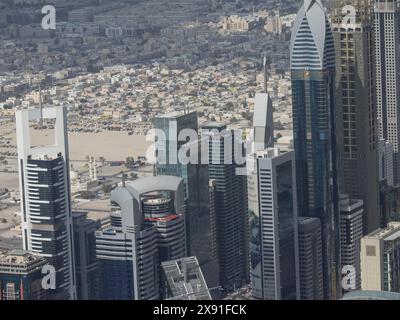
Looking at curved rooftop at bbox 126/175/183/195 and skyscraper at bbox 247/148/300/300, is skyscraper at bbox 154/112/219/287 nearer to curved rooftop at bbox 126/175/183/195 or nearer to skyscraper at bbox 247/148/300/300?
curved rooftop at bbox 126/175/183/195

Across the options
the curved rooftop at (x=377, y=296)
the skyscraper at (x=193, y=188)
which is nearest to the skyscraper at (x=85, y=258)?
the skyscraper at (x=193, y=188)

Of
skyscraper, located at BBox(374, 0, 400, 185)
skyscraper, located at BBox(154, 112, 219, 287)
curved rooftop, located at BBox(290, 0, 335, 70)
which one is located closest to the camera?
skyscraper, located at BBox(154, 112, 219, 287)

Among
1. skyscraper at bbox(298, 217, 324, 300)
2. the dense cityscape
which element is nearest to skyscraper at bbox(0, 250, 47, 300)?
the dense cityscape

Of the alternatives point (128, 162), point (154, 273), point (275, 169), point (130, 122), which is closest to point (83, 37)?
point (130, 122)

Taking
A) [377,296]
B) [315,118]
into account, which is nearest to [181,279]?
[377,296]

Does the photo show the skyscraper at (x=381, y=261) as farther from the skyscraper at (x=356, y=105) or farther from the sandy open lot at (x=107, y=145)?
the sandy open lot at (x=107, y=145)

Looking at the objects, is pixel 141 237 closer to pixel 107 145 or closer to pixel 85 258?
pixel 85 258
